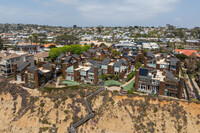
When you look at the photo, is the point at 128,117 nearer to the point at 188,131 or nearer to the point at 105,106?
the point at 105,106

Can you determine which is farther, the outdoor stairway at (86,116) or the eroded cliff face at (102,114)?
the eroded cliff face at (102,114)

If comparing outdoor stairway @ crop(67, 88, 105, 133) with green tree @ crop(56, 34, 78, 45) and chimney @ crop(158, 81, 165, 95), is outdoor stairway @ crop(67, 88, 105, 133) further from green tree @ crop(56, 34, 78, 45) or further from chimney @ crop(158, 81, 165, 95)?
green tree @ crop(56, 34, 78, 45)

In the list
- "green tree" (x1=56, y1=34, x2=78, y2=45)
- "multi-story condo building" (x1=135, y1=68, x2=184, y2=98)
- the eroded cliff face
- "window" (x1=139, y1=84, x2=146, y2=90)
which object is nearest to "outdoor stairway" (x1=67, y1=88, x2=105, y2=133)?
the eroded cliff face

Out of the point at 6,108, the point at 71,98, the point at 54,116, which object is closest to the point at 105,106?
the point at 71,98

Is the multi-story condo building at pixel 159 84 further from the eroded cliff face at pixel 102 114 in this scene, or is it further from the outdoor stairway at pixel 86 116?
the outdoor stairway at pixel 86 116

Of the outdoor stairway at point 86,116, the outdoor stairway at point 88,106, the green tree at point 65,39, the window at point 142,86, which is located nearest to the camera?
the outdoor stairway at point 86,116

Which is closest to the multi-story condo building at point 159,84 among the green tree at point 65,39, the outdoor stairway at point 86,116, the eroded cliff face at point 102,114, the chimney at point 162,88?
the chimney at point 162,88

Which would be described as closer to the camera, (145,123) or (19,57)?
(145,123)

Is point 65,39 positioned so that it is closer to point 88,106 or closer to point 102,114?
point 88,106

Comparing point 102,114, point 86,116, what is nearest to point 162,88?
point 102,114
